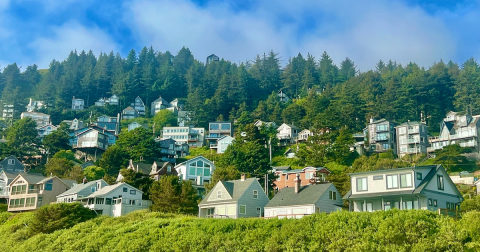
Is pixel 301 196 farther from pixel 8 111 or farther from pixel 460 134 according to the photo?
pixel 8 111

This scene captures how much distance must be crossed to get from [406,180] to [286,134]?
6975cm

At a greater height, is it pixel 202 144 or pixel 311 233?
pixel 202 144

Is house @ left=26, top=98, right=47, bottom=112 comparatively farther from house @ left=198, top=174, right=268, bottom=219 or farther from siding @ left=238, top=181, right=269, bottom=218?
siding @ left=238, top=181, right=269, bottom=218

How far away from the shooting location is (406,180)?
44688 mm

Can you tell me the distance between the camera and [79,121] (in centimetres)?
13875

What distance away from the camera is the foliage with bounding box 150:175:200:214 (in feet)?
198

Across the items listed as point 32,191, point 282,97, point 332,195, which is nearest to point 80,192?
point 32,191

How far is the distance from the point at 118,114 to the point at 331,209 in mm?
101661

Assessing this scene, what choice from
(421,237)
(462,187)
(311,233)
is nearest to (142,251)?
(311,233)

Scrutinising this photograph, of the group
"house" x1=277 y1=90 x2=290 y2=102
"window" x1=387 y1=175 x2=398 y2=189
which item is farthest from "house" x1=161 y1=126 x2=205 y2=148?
"window" x1=387 y1=175 x2=398 y2=189

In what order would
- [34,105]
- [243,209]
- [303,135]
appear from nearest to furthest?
[243,209] → [303,135] → [34,105]

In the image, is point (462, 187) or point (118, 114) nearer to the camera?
point (462, 187)

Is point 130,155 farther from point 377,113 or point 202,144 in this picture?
point 377,113

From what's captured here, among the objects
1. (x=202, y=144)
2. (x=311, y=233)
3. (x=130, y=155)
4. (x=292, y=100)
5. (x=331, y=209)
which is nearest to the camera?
(x=311, y=233)
